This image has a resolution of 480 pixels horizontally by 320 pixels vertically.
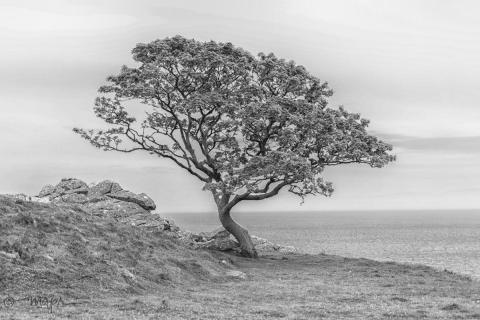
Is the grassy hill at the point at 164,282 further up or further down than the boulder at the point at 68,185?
further down

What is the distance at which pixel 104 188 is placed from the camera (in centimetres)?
5947

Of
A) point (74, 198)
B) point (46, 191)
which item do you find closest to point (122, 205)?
point (74, 198)

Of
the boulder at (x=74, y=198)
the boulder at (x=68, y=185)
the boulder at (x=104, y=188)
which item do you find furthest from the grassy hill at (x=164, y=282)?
the boulder at (x=68, y=185)

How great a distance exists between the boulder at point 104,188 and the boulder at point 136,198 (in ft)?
2.57

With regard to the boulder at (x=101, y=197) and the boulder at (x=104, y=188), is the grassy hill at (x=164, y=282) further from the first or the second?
the boulder at (x=104, y=188)

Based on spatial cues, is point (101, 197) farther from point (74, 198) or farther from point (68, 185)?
point (68, 185)

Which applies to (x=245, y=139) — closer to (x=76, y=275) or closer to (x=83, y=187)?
(x=83, y=187)

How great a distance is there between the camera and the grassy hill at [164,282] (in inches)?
1065

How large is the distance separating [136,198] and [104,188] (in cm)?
386

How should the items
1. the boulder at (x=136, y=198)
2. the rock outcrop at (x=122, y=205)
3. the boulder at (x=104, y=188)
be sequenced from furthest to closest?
the boulder at (x=104, y=188) → the boulder at (x=136, y=198) → the rock outcrop at (x=122, y=205)

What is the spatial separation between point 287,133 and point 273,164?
329cm

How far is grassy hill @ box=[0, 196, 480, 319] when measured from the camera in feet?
88.8

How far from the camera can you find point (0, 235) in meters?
34.6

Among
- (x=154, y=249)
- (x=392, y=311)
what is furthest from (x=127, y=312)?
(x=154, y=249)
